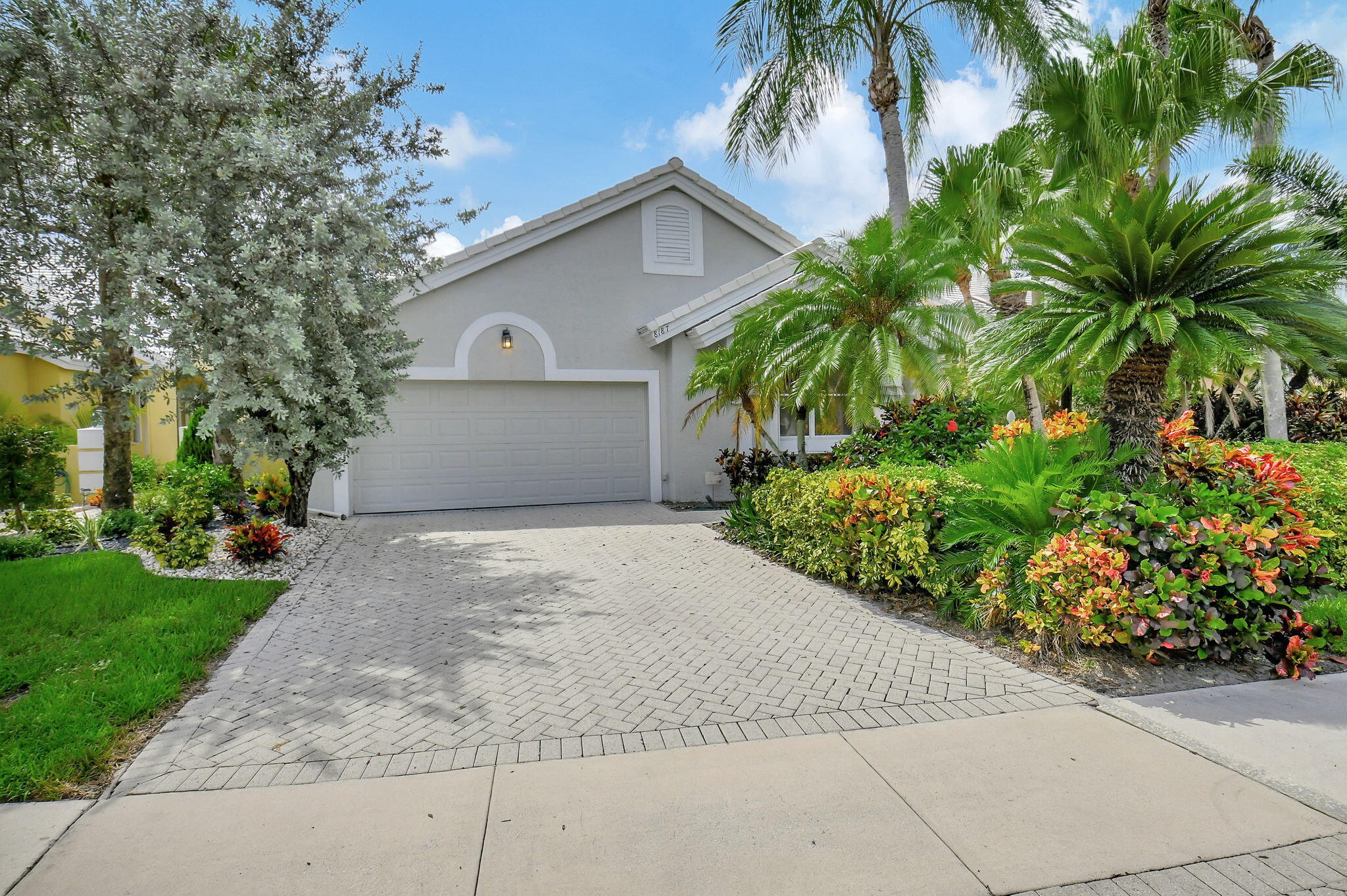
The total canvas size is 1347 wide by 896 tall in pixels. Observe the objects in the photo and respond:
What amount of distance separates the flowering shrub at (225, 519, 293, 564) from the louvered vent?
8.41 meters

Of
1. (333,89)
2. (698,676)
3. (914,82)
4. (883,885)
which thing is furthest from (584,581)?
(914,82)

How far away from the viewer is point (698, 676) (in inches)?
171

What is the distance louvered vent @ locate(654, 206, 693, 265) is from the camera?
13133 millimetres

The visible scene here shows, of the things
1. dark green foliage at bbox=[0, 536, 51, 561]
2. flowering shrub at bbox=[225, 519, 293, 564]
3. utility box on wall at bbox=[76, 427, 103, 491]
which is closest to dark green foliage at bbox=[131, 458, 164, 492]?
utility box on wall at bbox=[76, 427, 103, 491]

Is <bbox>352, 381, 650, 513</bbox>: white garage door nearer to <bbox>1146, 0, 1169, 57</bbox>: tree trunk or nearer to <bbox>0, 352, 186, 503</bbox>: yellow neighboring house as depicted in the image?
<bbox>0, 352, 186, 503</bbox>: yellow neighboring house

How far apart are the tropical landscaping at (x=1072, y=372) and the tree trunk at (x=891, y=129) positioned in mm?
51

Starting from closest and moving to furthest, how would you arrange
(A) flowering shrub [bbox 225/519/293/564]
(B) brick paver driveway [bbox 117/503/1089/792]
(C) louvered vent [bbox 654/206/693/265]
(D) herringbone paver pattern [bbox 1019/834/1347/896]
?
(D) herringbone paver pattern [bbox 1019/834/1347/896] → (B) brick paver driveway [bbox 117/503/1089/792] → (A) flowering shrub [bbox 225/519/293/564] → (C) louvered vent [bbox 654/206/693/265]

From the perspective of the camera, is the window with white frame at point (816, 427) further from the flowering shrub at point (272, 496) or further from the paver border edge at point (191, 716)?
the paver border edge at point (191, 716)

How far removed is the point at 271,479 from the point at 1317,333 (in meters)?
12.1

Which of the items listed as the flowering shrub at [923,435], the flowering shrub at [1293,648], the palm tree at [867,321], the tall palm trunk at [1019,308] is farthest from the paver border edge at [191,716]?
the tall palm trunk at [1019,308]

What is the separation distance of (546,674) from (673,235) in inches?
417

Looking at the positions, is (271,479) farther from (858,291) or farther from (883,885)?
(883,885)

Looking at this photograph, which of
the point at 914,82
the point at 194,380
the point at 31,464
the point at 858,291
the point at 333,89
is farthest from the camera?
the point at 914,82

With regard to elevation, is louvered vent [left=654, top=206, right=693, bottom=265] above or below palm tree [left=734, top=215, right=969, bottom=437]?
above
